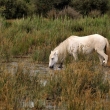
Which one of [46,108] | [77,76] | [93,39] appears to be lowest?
[46,108]

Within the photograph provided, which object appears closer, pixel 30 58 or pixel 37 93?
pixel 37 93

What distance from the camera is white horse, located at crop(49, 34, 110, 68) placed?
43.1 feet

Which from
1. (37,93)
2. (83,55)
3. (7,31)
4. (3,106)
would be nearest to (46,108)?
(37,93)

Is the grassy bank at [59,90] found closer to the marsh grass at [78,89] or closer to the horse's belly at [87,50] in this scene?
the marsh grass at [78,89]

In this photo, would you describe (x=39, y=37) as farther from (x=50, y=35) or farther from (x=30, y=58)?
(x=30, y=58)

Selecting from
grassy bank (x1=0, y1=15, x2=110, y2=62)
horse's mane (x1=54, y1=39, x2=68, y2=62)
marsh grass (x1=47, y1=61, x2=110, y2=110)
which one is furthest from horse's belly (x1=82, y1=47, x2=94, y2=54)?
marsh grass (x1=47, y1=61, x2=110, y2=110)

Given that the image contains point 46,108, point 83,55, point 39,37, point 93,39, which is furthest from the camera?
point 39,37

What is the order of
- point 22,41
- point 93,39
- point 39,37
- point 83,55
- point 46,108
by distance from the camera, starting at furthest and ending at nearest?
point 39,37, point 22,41, point 93,39, point 83,55, point 46,108

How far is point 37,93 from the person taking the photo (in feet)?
25.6

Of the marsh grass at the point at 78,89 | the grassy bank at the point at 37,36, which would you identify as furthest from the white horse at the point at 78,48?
the marsh grass at the point at 78,89

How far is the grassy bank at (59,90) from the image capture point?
22.0 feet

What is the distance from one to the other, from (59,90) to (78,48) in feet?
16.6

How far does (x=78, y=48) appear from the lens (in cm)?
1320

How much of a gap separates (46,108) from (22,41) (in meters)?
9.73
